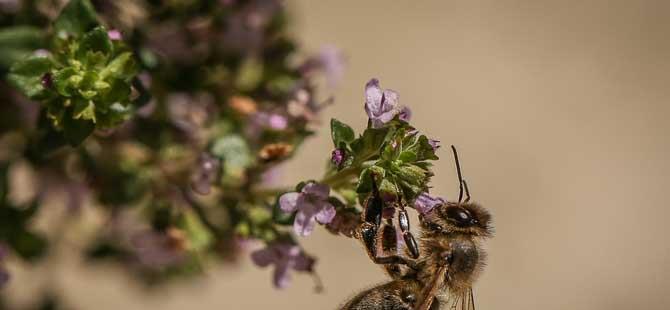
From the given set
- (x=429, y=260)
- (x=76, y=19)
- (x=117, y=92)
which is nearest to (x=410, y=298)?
(x=429, y=260)

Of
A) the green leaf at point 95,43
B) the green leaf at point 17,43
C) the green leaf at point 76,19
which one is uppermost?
the green leaf at point 17,43

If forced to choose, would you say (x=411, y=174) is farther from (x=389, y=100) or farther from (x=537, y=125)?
(x=537, y=125)

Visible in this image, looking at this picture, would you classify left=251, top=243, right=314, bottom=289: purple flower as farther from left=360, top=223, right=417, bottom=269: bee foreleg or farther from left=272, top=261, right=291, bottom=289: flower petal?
left=360, top=223, right=417, bottom=269: bee foreleg

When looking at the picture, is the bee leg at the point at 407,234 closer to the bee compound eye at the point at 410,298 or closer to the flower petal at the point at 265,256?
the bee compound eye at the point at 410,298

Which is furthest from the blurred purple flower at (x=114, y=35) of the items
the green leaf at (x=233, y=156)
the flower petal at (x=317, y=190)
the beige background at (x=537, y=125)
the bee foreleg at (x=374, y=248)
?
the beige background at (x=537, y=125)

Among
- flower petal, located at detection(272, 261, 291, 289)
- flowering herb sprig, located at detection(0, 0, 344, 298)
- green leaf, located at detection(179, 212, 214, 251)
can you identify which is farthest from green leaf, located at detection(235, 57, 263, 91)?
flower petal, located at detection(272, 261, 291, 289)

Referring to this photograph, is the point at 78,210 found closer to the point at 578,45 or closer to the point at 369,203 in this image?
the point at 369,203
